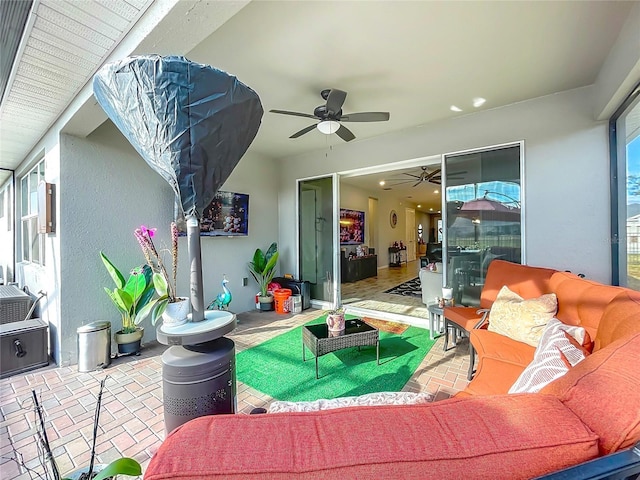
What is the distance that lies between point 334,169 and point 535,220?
119 inches

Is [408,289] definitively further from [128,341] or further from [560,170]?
[128,341]

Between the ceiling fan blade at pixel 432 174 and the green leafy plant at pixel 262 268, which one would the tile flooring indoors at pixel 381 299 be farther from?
the ceiling fan blade at pixel 432 174

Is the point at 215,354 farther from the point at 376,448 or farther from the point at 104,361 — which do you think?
the point at 104,361

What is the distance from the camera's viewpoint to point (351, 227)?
8.15m

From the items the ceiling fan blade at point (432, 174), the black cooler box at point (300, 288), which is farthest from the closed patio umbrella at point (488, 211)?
the black cooler box at point (300, 288)

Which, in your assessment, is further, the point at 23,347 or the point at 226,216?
the point at 226,216

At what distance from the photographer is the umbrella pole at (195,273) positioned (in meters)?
1.45

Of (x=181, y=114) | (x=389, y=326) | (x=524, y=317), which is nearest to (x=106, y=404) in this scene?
(x=181, y=114)

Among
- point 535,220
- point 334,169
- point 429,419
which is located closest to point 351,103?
point 334,169

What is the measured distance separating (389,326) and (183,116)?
12.0ft

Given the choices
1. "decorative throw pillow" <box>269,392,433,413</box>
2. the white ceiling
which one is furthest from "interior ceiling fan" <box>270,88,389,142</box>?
"decorative throw pillow" <box>269,392,433,413</box>

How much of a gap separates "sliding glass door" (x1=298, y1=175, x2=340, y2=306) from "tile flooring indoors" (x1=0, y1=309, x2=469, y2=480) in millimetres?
1957

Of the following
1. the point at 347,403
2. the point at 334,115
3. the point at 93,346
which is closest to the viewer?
the point at 347,403

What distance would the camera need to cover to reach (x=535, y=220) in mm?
3197
